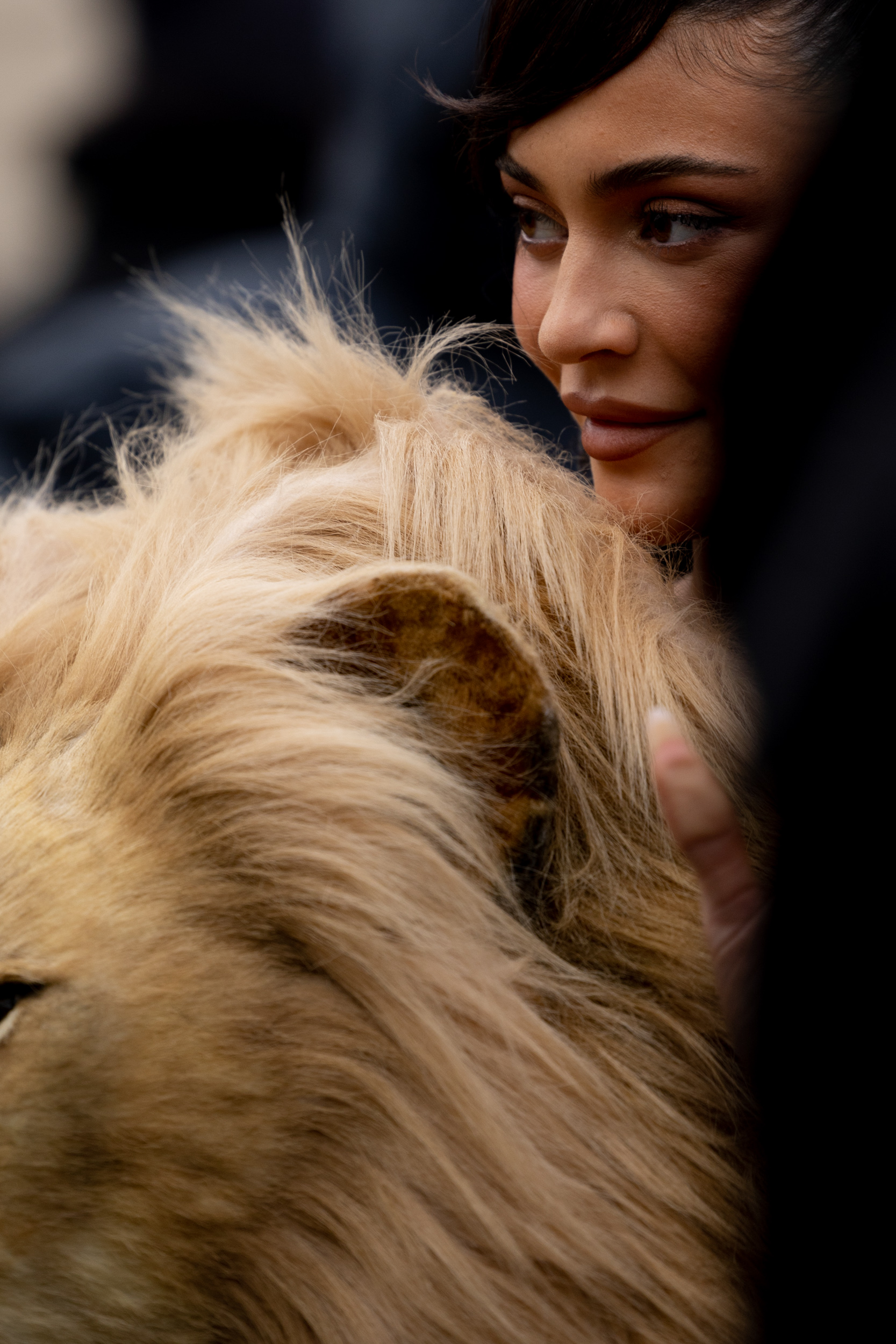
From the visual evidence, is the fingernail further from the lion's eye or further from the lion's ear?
the lion's eye

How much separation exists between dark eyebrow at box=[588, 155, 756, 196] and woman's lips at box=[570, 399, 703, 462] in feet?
0.45

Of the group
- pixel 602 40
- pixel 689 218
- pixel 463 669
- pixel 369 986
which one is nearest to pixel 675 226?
pixel 689 218

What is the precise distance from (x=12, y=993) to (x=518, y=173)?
0.60 m

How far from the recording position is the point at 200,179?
192cm

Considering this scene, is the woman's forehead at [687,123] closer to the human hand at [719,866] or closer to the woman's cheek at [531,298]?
the woman's cheek at [531,298]

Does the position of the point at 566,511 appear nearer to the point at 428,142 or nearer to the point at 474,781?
the point at 474,781

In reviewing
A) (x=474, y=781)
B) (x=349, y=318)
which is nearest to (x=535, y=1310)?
(x=474, y=781)

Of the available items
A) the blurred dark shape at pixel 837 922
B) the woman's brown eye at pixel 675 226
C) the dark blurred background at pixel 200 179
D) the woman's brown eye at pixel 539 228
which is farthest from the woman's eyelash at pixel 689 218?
the dark blurred background at pixel 200 179

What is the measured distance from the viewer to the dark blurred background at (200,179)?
156cm

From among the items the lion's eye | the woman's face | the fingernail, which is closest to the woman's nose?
the woman's face

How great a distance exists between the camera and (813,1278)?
1.55 ft

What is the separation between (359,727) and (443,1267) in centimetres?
24

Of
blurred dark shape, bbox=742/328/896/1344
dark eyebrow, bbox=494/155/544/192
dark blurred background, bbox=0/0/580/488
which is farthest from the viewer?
dark blurred background, bbox=0/0/580/488

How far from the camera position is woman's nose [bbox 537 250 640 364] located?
2.46 ft
